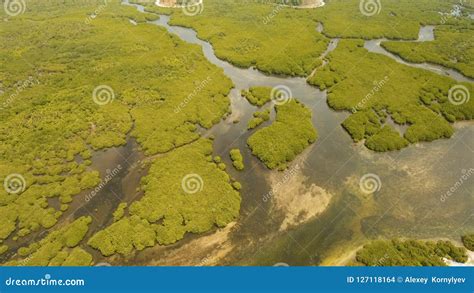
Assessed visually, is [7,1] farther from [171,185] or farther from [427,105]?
[427,105]

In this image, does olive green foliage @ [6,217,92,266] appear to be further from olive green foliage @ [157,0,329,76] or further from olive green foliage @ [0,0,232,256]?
olive green foliage @ [157,0,329,76]

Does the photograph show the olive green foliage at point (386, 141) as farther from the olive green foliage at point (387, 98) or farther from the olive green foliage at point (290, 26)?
the olive green foliage at point (290, 26)

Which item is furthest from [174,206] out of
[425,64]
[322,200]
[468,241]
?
[425,64]

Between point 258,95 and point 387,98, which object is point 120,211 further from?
point 387,98

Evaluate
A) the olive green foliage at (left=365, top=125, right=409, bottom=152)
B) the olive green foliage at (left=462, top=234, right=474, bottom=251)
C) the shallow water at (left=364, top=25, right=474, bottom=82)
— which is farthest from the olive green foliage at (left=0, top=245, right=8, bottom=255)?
the shallow water at (left=364, top=25, right=474, bottom=82)

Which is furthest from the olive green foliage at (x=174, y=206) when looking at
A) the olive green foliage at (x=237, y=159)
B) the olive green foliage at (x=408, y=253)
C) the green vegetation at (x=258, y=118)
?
the olive green foliage at (x=408, y=253)

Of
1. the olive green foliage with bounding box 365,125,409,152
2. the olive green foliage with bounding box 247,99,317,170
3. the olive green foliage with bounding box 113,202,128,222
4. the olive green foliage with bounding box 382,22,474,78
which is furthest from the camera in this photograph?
the olive green foliage with bounding box 382,22,474,78

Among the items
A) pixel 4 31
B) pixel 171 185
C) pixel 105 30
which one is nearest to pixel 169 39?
pixel 105 30

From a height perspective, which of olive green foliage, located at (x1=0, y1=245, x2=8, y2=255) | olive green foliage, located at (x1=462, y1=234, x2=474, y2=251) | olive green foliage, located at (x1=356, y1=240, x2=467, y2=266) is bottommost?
olive green foliage, located at (x1=0, y1=245, x2=8, y2=255)
